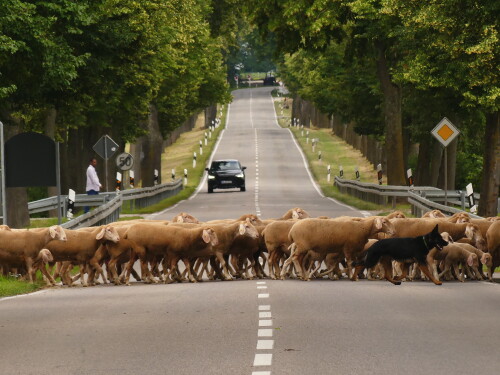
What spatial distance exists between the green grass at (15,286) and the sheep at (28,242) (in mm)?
260

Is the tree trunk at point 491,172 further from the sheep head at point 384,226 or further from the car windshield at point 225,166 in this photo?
the car windshield at point 225,166

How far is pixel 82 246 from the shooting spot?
20.8 metres

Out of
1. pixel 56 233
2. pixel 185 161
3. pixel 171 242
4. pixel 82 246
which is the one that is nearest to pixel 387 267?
pixel 171 242

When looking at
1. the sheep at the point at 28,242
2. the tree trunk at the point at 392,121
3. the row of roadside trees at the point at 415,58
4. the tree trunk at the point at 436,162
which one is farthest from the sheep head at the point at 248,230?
the tree trunk at the point at 436,162

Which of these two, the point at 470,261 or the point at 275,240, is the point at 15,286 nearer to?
the point at 275,240

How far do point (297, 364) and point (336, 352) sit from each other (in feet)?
2.55

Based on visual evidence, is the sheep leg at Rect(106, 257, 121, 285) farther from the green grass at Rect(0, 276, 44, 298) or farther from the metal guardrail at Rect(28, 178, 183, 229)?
the metal guardrail at Rect(28, 178, 183, 229)

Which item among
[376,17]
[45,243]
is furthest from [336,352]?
[376,17]

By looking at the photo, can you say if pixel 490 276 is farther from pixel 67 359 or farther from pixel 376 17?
pixel 376 17

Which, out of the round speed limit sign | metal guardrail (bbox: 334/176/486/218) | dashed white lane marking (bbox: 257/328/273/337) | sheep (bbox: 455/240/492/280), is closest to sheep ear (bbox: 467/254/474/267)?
sheep (bbox: 455/240/492/280)

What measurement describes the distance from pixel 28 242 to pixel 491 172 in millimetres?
20835

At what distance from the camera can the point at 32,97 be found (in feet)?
105

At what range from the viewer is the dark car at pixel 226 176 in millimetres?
65188

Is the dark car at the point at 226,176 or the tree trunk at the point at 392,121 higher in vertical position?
the tree trunk at the point at 392,121
